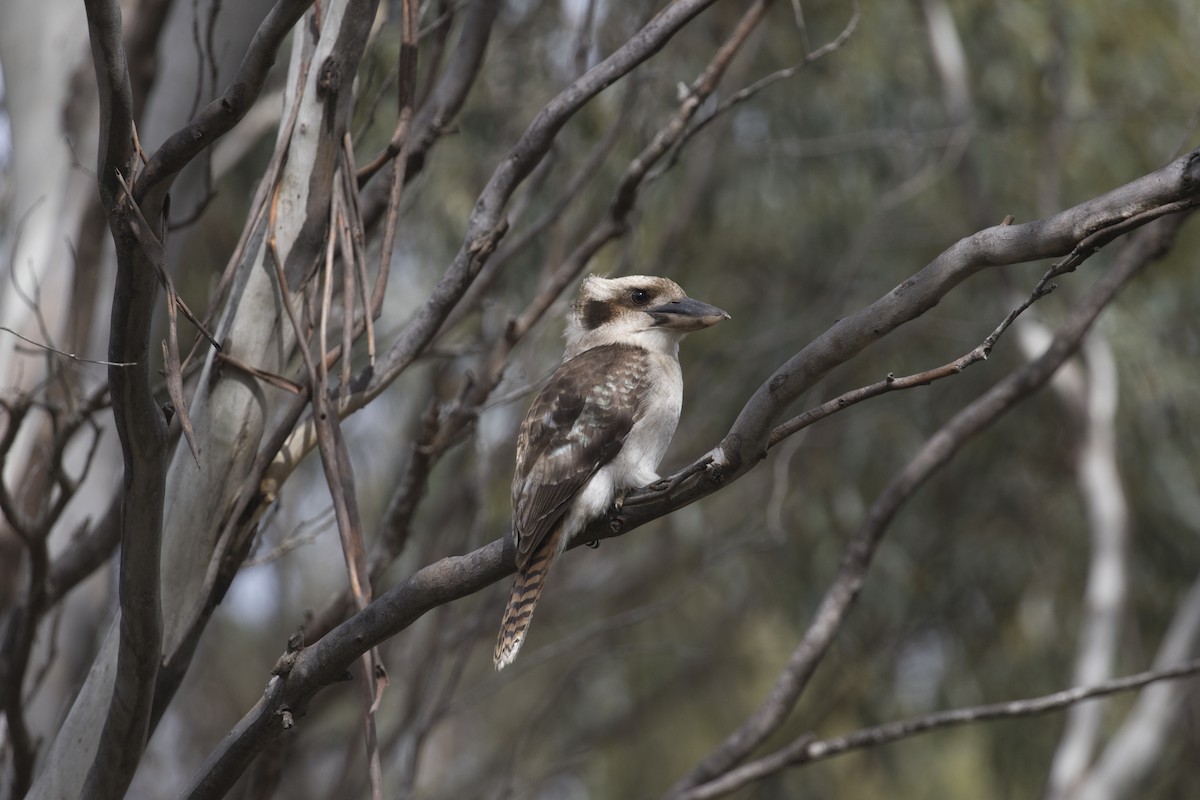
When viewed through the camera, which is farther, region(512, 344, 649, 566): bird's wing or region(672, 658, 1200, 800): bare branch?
region(512, 344, 649, 566): bird's wing

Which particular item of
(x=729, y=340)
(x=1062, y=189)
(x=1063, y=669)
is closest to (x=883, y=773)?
(x=1063, y=669)

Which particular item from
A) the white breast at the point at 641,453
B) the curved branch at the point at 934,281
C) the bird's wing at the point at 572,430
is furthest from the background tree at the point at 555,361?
the white breast at the point at 641,453

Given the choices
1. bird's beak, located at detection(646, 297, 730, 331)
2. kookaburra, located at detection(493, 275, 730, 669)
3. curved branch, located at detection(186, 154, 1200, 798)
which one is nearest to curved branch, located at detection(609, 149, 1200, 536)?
curved branch, located at detection(186, 154, 1200, 798)

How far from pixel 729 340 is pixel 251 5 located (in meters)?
4.12

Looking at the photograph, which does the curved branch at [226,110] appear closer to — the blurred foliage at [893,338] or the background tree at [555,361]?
the background tree at [555,361]

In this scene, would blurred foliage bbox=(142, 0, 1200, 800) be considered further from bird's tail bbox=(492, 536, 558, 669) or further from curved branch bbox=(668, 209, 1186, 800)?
bird's tail bbox=(492, 536, 558, 669)

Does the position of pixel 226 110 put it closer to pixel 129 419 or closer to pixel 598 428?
pixel 129 419

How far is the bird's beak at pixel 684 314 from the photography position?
2.88m

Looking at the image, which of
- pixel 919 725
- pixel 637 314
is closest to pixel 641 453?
pixel 637 314

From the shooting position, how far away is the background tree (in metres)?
1.75

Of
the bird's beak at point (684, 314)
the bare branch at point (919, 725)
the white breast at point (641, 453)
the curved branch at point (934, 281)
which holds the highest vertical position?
the bird's beak at point (684, 314)

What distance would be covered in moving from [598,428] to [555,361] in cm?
289

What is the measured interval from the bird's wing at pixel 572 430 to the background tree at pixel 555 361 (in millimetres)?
140

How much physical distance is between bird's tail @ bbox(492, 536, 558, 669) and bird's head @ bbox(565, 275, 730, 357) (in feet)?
2.52
